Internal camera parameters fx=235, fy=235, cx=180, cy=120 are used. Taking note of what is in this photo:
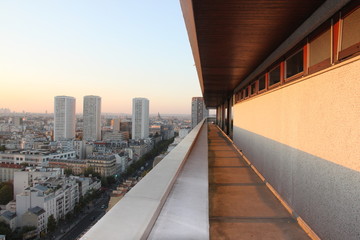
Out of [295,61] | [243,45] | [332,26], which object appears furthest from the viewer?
[243,45]

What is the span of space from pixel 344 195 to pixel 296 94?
133 cm

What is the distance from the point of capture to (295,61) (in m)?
3.05

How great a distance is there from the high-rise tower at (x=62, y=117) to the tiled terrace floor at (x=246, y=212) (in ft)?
301

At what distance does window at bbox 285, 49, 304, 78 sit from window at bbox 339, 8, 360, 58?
33.0 inches

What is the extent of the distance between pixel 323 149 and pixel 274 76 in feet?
7.39

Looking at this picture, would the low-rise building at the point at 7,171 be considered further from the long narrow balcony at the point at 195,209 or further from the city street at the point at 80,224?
the long narrow balcony at the point at 195,209

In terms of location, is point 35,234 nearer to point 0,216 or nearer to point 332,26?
point 0,216

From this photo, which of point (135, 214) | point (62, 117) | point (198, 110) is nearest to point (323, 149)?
point (135, 214)

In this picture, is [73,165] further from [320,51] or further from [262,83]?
[320,51]

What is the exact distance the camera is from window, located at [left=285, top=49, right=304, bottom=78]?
2.81 meters

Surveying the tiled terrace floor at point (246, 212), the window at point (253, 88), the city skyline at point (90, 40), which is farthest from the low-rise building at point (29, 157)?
the tiled terrace floor at point (246, 212)

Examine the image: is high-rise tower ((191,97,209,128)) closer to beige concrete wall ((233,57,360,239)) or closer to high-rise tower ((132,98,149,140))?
high-rise tower ((132,98,149,140))

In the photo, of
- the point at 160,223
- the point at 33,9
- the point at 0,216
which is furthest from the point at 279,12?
the point at 0,216

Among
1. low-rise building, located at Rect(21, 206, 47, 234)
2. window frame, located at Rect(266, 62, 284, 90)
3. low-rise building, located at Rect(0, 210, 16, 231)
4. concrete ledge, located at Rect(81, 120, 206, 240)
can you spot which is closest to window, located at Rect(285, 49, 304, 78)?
window frame, located at Rect(266, 62, 284, 90)
